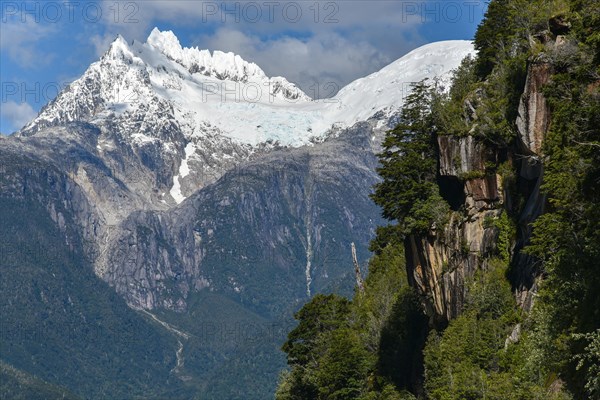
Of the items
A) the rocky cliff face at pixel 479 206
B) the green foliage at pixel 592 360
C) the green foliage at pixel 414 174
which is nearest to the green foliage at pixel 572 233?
the green foliage at pixel 592 360

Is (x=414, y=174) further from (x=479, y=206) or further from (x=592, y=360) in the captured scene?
(x=592, y=360)

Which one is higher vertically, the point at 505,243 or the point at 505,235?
the point at 505,235

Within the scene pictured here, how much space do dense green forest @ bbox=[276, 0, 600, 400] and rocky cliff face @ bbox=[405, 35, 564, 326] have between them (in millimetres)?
267

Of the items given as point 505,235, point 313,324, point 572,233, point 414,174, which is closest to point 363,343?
point 313,324

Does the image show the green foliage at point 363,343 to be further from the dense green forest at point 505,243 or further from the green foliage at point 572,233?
the green foliage at point 572,233

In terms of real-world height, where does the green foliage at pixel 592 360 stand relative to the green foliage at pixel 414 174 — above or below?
below

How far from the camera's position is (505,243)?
6831 centimetres

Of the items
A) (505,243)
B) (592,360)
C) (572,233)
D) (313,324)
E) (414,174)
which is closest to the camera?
(592,360)

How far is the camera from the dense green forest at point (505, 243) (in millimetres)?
49375

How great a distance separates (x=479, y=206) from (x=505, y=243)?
16.0 ft

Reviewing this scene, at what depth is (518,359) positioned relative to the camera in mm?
61906

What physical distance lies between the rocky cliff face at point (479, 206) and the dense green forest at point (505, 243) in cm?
27

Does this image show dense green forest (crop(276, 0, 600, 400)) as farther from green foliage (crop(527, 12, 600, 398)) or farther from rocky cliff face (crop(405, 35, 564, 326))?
rocky cliff face (crop(405, 35, 564, 326))

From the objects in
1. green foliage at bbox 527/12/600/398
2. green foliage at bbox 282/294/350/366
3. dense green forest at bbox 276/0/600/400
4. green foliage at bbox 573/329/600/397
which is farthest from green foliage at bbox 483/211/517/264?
green foliage at bbox 282/294/350/366
